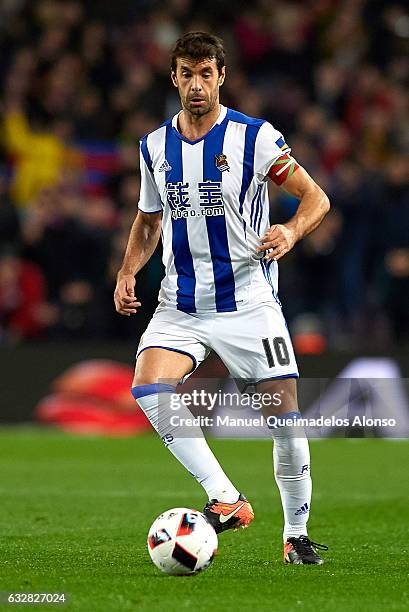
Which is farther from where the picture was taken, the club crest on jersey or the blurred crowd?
the blurred crowd

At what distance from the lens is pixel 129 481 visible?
10.5 metres

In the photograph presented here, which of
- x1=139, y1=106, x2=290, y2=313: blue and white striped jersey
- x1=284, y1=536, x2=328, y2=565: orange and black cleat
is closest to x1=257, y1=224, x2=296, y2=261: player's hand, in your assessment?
x1=139, y1=106, x2=290, y2=313: blue and white striped jersey

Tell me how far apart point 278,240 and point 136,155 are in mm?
9562

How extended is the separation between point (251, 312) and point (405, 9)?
1272 centimetres

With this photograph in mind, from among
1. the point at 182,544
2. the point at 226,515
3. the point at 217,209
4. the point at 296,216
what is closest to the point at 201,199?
the point at 217,209

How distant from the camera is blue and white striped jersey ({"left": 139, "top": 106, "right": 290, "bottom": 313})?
6.39m

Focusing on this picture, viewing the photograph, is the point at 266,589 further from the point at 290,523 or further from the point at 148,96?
the point at 148,96

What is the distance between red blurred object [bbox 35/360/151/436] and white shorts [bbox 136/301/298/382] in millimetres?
7714

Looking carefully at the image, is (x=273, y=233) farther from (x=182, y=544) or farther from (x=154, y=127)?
(x=154, y=127)

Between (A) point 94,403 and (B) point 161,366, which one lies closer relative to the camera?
(B) point 161,366

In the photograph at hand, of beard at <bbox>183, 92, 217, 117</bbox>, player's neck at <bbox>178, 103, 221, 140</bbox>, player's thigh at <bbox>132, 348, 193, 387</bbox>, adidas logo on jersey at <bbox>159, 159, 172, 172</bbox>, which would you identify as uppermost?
beard at <bbox>183, 92, 217, 117</bbox>

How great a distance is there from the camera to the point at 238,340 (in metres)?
6.39

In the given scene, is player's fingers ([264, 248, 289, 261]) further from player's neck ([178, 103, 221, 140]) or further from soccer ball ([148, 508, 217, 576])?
soccer ball ([148, 508, 217, 576])

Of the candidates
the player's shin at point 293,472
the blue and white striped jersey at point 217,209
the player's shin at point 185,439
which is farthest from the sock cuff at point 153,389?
the player's shin at point 293,472
